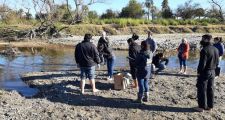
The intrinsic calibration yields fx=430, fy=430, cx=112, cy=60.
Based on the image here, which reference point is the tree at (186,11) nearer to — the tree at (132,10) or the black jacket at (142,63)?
the tree at (132,10)

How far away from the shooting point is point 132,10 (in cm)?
6462

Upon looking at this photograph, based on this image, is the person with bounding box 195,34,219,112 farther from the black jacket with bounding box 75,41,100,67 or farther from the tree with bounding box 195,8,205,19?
the tree with bounding box 195,8,205,19

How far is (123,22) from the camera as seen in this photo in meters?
50.2

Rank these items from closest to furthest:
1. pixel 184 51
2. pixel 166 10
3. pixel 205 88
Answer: pixel 205 88, pixel 184 51, pixel 166 10

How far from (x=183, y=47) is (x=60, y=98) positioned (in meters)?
6.20

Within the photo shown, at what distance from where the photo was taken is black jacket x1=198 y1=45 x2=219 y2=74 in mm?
10438

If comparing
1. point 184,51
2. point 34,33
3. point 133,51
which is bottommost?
point 34,33

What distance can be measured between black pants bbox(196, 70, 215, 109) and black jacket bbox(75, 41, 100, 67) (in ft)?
10.6

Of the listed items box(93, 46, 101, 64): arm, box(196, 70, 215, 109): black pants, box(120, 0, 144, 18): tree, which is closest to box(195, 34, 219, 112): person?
box(196, 70, 215, 109): black pants

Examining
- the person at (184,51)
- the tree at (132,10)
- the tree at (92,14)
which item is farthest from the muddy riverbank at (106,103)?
the tree at (132,10)

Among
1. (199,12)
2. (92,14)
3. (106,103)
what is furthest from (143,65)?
(199,12)

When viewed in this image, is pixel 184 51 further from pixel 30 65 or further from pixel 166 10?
pixel 166 10

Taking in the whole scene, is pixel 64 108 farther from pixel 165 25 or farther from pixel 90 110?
pixel 165 25

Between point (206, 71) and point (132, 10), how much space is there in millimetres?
54623
